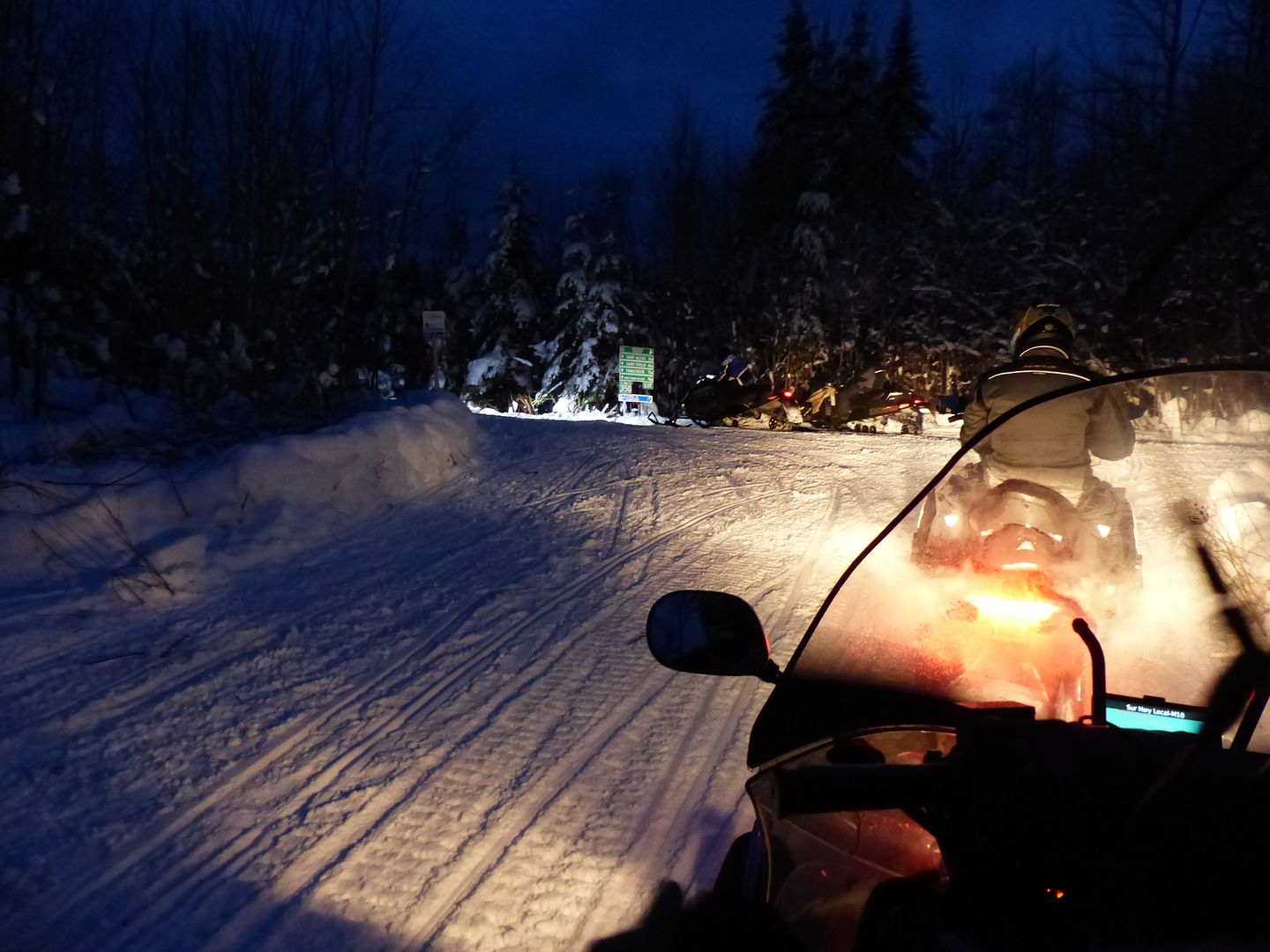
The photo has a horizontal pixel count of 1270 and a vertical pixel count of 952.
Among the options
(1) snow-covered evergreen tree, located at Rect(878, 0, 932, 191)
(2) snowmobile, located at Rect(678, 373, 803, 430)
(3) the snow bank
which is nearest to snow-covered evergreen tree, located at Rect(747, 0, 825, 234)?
(1) snow-covered evergreen tree, located at Rect(878, 0, 932, 191)

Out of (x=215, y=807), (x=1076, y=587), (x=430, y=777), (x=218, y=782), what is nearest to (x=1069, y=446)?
(x=1076, y=587)

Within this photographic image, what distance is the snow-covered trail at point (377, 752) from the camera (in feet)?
11.0

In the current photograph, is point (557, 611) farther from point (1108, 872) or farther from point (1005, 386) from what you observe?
point (1108, 872)

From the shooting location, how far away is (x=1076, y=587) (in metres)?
2.70

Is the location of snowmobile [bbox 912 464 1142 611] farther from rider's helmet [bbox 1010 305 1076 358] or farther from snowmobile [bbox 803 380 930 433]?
snowmobile [bbox 803 380 930 433]

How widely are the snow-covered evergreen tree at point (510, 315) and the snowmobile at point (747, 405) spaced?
13.8 m

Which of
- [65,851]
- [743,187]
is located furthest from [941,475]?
[743,187]

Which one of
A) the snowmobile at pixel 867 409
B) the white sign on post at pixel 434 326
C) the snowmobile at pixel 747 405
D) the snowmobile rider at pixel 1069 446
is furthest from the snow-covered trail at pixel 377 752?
the snowmobile at pixel 747 405

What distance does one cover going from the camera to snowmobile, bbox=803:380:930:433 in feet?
59.6

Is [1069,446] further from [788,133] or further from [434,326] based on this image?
[788,133]

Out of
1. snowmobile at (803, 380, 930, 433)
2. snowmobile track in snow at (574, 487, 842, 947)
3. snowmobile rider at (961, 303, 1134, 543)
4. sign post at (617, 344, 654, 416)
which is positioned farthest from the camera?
sign post at (617, 344, 654, 416)

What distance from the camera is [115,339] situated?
41.1 feet

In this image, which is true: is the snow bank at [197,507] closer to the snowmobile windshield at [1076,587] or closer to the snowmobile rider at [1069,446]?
the snowmobile windshield at [1076,587]

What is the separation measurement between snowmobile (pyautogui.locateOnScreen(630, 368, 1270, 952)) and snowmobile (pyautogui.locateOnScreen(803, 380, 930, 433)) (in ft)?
51.1
